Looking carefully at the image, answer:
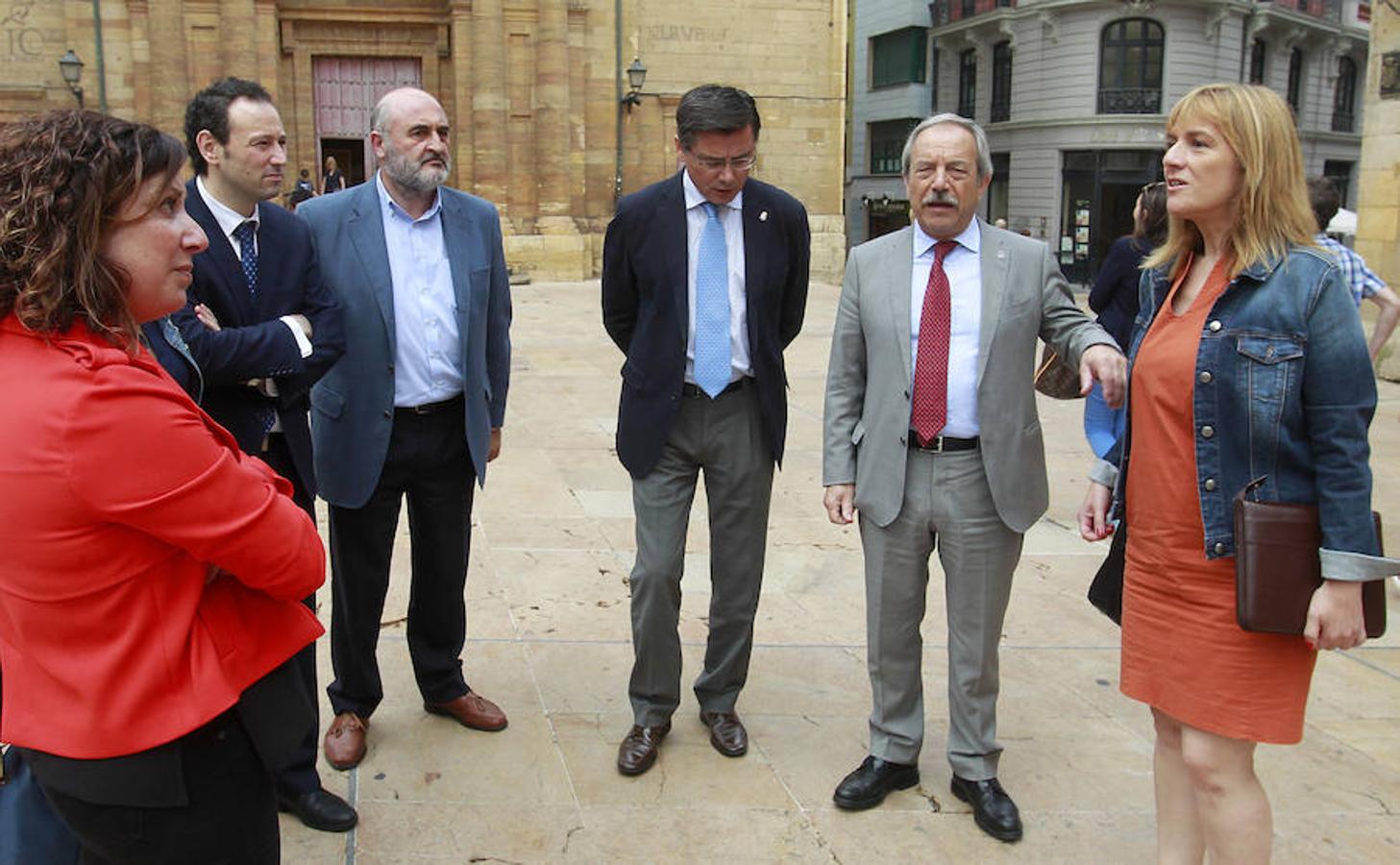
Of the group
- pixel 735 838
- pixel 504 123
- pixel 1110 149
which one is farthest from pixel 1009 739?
pixel 1110 149

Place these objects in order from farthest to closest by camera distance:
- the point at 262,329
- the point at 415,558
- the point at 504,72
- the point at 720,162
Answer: the point at 504,72 < the point at 415,558 < the point at 720,162 < the point at 262,329

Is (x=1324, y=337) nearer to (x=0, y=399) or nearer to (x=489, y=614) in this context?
(x=0, y=399)

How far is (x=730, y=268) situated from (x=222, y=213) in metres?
1.55

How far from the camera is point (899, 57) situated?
4069 cm

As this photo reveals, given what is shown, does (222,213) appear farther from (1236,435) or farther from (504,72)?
(504,72)

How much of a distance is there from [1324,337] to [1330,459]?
0.84 ft

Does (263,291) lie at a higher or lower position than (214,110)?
lower

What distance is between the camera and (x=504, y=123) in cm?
2222

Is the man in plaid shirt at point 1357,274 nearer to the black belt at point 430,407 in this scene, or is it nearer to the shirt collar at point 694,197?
the shirt collar at point 694,197

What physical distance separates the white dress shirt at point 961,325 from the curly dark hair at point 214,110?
2028 millimetres

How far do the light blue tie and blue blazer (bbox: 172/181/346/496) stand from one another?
3.66 feet

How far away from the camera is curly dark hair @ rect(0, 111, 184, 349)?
1.69m

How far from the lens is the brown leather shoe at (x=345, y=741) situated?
3711 millimetres

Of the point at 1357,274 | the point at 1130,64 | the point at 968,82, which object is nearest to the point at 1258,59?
the point at 1130,64
